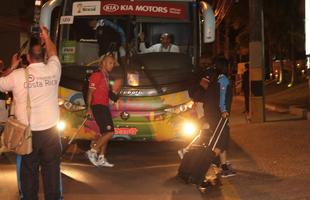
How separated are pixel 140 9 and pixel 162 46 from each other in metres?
0.76

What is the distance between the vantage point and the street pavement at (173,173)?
7746 mm

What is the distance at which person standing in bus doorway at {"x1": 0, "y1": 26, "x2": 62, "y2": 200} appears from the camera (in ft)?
18.9

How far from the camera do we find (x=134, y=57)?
401 inches

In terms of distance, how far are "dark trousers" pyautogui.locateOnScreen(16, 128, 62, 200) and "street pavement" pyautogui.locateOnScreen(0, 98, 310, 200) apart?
65.9 inches

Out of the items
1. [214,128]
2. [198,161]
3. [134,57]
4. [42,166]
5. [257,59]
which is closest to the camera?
[42,166]

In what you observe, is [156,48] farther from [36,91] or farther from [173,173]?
[36,91]

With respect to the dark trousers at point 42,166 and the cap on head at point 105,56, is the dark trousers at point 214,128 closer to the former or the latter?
the cap on head at point 105,56

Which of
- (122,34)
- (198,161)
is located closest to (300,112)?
(122,34)

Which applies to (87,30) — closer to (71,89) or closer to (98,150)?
(71,89)

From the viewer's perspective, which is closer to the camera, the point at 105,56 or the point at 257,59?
the point at 105,56

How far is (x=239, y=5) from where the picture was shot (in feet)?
136

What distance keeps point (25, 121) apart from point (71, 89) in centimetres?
429

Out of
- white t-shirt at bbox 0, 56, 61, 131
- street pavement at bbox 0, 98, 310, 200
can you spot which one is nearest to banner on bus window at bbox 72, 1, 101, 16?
street pavement at bbox 0, 98, 310, 200

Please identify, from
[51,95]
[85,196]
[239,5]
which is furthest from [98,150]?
[239,5]
